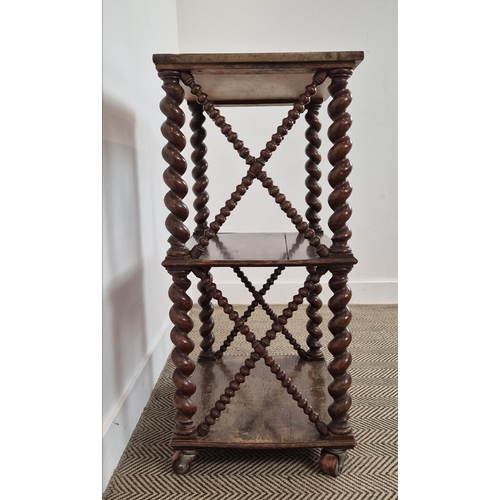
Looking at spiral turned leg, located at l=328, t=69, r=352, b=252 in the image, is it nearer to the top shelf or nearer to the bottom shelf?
the top shelf

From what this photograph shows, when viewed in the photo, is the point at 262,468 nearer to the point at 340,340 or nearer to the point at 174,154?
the point at 340,340

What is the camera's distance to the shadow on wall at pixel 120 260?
3.75 feet

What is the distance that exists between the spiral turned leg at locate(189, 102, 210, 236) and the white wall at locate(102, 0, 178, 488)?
0.17m

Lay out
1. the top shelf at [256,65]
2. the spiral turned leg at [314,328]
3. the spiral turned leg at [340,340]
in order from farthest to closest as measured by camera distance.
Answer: the spiral turned leg at [314,328], the spiral turned leg at [340,340], the top shelf at [256,65]

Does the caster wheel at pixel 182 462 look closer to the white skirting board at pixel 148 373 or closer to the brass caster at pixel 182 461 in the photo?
the brass caster at pixel 182 461

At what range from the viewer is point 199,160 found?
4.83 feet

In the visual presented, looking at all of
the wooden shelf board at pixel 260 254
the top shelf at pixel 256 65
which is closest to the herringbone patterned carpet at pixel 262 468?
the wooden shelf board at pixel 260 254

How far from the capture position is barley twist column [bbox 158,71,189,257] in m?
1.02

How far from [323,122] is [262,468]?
1.66m

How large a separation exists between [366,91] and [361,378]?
4.56ft

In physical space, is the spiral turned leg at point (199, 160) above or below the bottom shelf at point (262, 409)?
above

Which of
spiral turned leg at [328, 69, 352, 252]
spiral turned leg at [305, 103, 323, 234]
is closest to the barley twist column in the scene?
spiral turned leg at [328, 69, 352, 252]

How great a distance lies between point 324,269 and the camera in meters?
1.10

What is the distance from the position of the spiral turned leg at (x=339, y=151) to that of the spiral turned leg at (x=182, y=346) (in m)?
0.35
